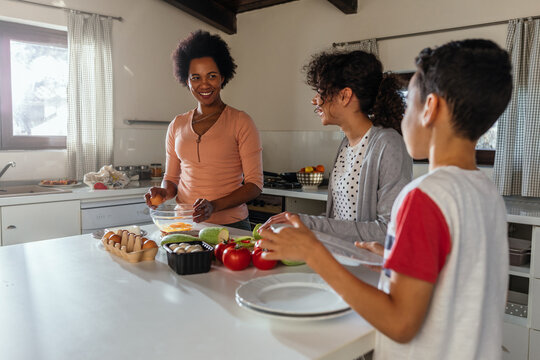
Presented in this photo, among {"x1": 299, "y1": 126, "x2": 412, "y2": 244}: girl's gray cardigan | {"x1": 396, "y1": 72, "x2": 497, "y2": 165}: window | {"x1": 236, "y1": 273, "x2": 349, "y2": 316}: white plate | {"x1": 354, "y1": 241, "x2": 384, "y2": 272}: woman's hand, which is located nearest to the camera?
{"x1": 236, "y1": 273, "x2": 349, "y2": 316}: white plate

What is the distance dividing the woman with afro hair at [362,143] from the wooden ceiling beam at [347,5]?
223cm

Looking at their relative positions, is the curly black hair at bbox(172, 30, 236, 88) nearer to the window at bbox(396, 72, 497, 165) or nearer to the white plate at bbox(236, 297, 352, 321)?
the white plate at bbox(236, 297, 352, 321)

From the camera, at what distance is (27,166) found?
3.48 m

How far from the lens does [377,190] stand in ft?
4.68

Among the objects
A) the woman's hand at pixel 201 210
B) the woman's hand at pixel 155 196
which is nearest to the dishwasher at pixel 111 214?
the woman's hand at pixel 155 196

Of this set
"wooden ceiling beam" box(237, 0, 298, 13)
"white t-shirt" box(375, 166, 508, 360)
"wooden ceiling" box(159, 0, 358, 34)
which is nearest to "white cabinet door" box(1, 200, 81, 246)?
"wooden ceiling" box(159, 0, 358, 34)

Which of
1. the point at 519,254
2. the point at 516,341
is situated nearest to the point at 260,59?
the point at 519,254

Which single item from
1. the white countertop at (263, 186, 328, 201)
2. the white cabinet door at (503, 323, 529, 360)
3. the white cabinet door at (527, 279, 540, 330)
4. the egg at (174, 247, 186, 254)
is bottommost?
the white cabinet door at (503, 323, 529, 360)

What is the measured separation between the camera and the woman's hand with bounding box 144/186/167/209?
1917 mm

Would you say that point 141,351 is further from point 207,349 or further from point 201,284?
point 201,284

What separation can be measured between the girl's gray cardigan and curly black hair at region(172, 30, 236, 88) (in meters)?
0.98

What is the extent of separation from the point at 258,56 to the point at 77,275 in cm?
360

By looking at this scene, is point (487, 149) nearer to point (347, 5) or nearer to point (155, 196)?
point (347, 5)

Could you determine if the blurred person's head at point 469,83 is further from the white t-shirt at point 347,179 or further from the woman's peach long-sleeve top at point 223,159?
the woman's peach long-sleeve top at point 223,159
